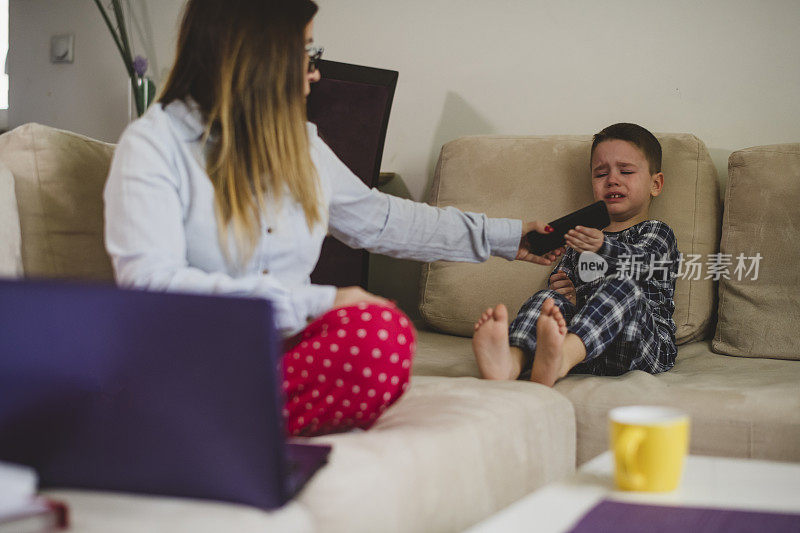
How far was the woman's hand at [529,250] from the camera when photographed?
1.41 meters

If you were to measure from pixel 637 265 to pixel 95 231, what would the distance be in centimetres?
100

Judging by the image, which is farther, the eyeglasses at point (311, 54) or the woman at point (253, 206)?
the eyeglasses at point (311, 54)

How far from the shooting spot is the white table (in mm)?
A: 691

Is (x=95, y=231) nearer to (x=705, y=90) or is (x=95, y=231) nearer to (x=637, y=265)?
(x=637, y=265)

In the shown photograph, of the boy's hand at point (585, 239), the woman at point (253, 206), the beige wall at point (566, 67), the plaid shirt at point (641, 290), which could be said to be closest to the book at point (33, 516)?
the woman at point (253, 206)

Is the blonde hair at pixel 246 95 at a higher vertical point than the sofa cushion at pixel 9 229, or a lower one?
higher

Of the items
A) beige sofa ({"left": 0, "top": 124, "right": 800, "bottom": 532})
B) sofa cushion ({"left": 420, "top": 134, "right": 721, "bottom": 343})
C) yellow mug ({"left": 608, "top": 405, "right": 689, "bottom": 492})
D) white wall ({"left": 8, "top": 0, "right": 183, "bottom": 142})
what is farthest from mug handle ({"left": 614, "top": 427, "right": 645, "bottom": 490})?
white wall ({"left": 8, "top": 0, "right": 183, "bottom": 142})

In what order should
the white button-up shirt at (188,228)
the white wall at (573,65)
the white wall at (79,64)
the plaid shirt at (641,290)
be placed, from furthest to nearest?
the white wall at (79,64) → the white wall at (573,65) → the plaid shirt at (641,290) → the white button-up shirt at (188,228)

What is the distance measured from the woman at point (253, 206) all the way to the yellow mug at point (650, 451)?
28 centimetres

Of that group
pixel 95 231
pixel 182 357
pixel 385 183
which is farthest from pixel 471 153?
pixel 182 357

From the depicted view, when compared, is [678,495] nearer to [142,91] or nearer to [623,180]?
[623,180]

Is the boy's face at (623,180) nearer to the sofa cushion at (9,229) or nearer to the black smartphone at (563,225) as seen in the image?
the black smartphone at (563,225)

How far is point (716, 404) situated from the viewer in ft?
3.81

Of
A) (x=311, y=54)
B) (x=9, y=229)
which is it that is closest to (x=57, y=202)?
(x=9, y=229)
